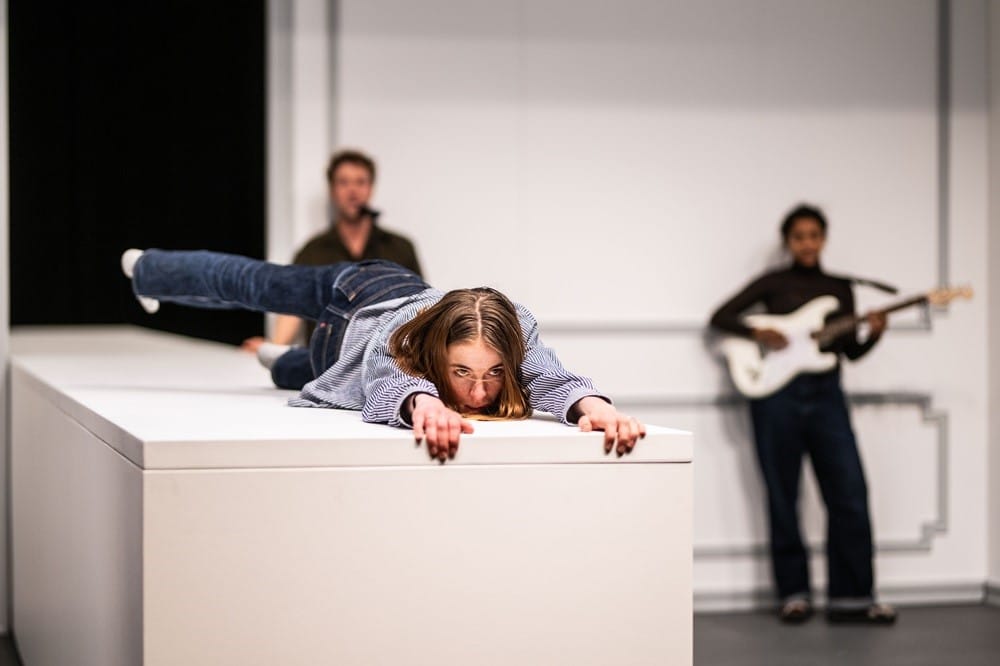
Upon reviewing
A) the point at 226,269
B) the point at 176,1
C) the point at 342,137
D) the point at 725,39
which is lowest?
the point at 226,269

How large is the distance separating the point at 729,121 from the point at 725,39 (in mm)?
268

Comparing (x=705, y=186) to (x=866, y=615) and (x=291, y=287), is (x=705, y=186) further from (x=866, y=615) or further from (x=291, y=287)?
(x=291, y=287)

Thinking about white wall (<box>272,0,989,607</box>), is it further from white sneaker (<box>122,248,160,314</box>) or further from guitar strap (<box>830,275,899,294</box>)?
white sneaker (<box>122,248,160,314</box>)

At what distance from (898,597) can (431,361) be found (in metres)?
2.97

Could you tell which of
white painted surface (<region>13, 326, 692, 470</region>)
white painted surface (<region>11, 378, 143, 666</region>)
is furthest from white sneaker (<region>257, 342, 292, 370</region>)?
white painted surface (<region>11, 378, 143, 666</region>)

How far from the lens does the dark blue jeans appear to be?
4188 mm

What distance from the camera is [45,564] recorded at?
2912 mm

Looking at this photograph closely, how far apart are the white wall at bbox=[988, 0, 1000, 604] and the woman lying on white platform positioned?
103 inches

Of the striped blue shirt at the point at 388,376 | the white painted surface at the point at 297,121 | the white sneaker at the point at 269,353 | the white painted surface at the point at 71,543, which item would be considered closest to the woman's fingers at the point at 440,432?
the striped blue shirt at the point at 388,376

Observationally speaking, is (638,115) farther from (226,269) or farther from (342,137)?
(226,269)

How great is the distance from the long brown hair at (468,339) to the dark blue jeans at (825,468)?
225 cm

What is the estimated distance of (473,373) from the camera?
206 cm

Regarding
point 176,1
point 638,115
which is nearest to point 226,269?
point 638,115

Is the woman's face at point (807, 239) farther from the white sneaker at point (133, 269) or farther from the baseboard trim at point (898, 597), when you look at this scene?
the white sneaker at point (133, 269)
